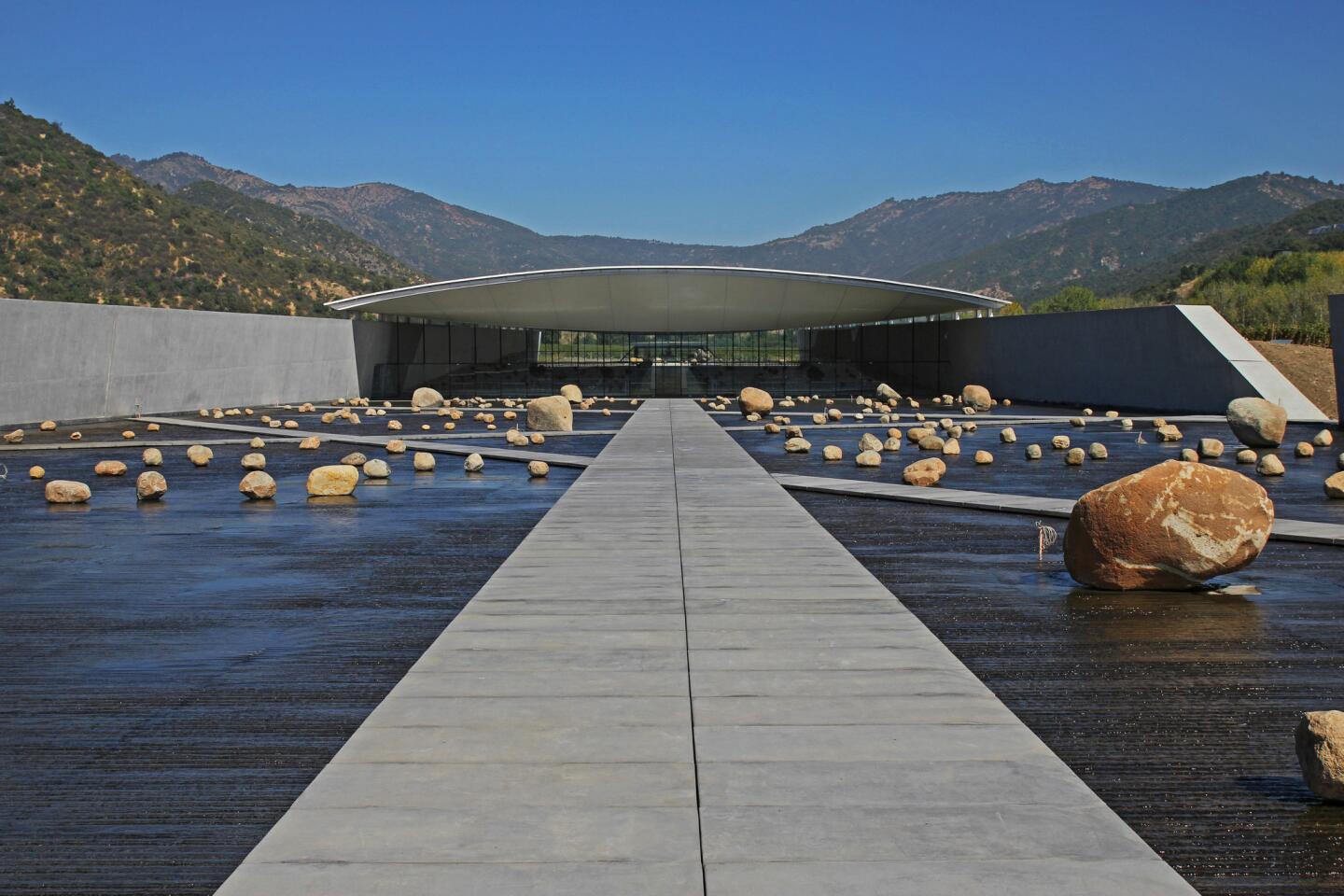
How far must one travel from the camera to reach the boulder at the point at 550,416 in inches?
1011

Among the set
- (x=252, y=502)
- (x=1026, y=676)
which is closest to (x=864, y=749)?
(x=1026, y=676)

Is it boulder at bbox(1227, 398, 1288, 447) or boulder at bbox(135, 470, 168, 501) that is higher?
boulder at bbox(1227, 398, 1288, 447)

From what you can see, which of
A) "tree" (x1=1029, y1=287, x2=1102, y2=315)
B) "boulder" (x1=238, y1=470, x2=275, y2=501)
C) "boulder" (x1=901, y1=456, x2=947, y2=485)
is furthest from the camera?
"tree" (x1=1029, y1=287, x2=1102, y2=315)

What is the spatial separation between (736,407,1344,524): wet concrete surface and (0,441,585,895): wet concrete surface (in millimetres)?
5541

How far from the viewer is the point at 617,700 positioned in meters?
5.09

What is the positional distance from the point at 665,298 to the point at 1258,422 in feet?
87.6

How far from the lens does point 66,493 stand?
44.1 ft

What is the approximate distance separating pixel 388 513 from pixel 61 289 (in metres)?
60.4

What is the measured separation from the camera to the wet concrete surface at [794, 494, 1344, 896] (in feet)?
13.3

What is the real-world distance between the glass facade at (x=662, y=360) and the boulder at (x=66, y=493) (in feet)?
108

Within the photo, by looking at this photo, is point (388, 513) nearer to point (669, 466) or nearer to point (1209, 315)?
point (669, 466)

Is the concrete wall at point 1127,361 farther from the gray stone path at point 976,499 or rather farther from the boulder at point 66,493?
the boulder at point 66,493

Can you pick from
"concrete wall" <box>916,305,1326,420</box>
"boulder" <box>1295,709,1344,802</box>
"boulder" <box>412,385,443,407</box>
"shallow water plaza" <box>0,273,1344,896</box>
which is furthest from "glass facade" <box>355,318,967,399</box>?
"boulder" <box>1295,709,1344,802</box>

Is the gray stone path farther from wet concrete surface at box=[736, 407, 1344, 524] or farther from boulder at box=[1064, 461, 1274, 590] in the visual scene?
boulder at box=[1064, 461, 1274, 590]
